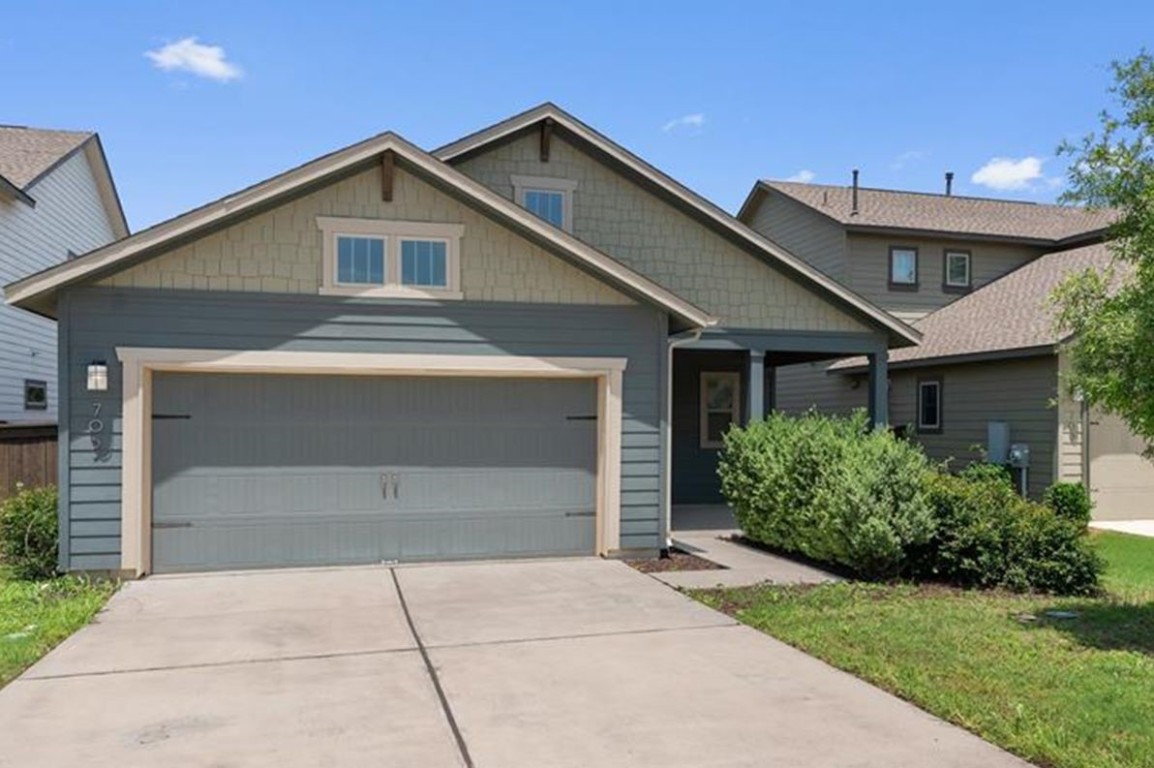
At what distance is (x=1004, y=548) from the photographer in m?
8.48

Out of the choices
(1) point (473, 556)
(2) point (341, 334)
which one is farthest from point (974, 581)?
(2) point (341, 334)

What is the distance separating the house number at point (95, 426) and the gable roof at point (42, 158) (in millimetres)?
8581

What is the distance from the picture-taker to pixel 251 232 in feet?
28.5

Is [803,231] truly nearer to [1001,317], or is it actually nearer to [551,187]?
[1001,317]

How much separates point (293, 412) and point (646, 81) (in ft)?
32.6

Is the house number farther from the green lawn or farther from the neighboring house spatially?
the neighboring house

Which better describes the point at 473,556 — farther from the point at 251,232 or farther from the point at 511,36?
the point at 511,36

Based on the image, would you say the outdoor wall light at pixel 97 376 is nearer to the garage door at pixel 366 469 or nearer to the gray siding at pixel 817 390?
the garage door at pixel 366 469

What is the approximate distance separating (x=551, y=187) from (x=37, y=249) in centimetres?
1048

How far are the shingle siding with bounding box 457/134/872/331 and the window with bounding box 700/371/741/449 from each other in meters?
3.66

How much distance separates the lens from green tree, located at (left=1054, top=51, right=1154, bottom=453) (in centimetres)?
623

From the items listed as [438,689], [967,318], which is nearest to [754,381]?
[967,318]

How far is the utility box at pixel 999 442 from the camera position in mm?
14875

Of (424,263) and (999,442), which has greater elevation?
(424,263)
